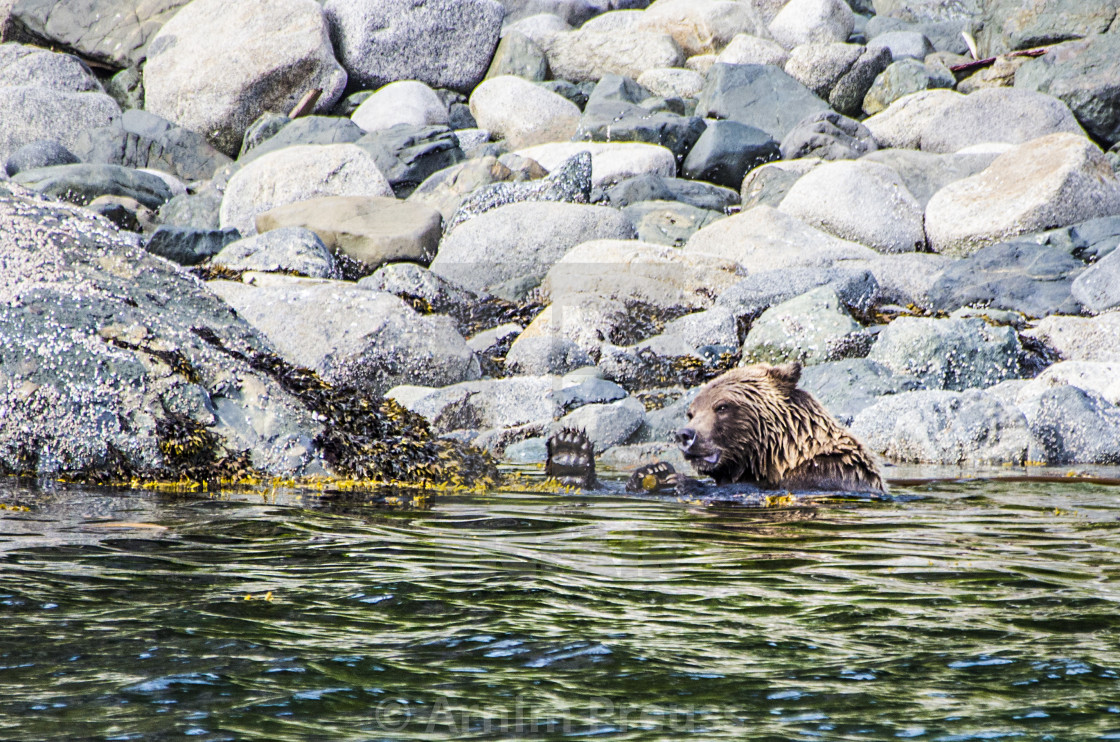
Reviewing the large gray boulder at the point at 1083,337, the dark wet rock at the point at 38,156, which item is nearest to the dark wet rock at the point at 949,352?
the large gray boulder at the point at 1083,337

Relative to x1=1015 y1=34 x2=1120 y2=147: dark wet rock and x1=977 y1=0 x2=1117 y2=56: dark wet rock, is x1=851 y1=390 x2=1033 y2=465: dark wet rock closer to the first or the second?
x1=1015 y1=34 x2=1120 y2=147: dark wet rock

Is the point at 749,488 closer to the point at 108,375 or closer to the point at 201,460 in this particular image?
the point at 201,460

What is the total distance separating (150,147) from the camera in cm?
2417

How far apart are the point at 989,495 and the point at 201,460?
4.92m

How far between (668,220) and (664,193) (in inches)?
70.8

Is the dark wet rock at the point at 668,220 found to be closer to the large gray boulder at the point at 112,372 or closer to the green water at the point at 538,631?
the large gray boulder at the point at 112,372

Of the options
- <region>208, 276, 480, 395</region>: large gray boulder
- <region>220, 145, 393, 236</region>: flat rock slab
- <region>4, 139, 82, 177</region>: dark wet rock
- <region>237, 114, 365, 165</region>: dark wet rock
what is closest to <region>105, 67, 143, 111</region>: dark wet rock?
<region>237, 114, 365, 165</region>: dark wet rock

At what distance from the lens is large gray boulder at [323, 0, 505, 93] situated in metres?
27.2

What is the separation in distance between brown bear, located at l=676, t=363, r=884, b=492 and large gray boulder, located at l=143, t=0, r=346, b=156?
22409 mm

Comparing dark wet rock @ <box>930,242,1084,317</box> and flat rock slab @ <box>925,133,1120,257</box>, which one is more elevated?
flat rock slab @ <box>925,133,1120,257</box>

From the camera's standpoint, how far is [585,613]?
9.68ft

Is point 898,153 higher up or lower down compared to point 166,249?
higher up

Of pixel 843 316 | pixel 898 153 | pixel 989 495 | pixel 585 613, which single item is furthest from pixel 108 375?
pixel 898 153

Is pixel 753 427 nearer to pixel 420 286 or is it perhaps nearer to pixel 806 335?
pixel 806 335
